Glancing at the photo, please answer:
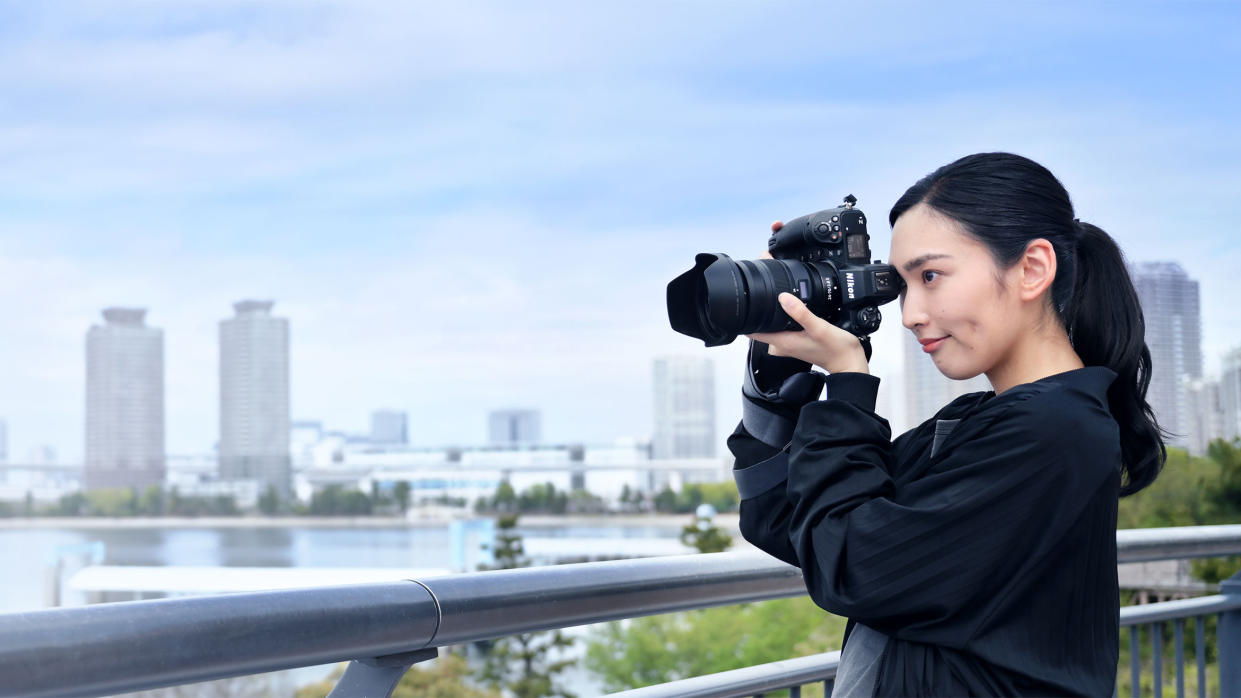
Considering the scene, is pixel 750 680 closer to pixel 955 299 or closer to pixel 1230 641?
pixel 955 299

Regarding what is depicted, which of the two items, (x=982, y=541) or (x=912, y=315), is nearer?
(x=982, y=541)

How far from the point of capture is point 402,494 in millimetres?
49562

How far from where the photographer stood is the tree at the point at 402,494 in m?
49.2

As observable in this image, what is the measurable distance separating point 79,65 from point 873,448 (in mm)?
68294

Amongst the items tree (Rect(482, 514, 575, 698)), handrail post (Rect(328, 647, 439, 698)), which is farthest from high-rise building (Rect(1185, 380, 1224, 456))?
handrail post (Rect(328, 647, 439, 698))

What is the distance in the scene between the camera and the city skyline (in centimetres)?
5441

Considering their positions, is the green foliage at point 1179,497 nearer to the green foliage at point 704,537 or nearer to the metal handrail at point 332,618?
the green foliage at point 704,537

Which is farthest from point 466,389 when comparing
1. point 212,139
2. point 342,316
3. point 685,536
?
point 685,536

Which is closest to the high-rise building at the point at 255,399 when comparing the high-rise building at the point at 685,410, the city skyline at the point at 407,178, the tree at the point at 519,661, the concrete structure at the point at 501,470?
the concrete structure at the point at 501,470

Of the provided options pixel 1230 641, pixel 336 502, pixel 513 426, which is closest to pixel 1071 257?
pixel 1230 641

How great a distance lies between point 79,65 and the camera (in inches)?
2381

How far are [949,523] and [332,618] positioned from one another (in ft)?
1.60

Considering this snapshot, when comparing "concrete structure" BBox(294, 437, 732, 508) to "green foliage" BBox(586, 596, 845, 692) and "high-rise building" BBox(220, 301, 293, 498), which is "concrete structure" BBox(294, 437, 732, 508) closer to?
"high-rise building" BBox(220, 301, 293, 498)

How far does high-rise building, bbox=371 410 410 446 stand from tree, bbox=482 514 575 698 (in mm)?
27652
